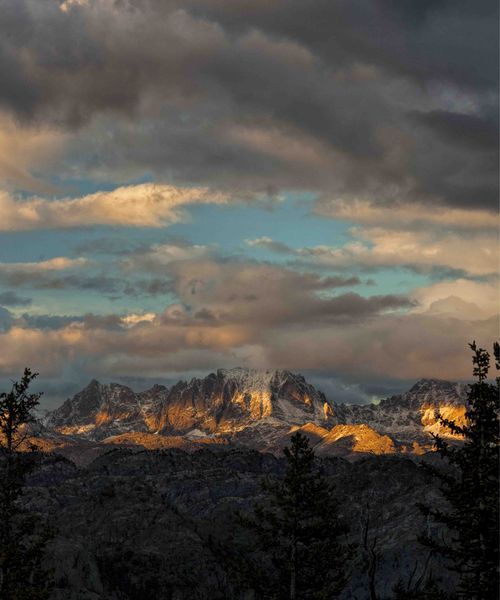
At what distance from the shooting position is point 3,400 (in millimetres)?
66000

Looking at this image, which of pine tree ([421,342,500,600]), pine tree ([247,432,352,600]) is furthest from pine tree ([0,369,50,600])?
pine tree ([421,342,500,600])

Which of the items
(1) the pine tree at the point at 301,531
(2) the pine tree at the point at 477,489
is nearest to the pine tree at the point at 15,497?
(1) the pine tree at the point at 301,531

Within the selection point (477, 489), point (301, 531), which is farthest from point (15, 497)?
point (477, 489)

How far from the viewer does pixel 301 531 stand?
7262 cm

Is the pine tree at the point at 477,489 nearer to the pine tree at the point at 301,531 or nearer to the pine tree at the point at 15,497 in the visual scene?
the pine tree at the point at 301,531

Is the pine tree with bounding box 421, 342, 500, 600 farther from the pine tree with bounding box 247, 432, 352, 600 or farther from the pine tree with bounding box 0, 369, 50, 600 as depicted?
the pine tree with bounding box 0, 369, 50, 600

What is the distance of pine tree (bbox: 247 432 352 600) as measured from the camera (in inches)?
2827

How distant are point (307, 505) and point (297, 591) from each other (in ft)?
25.7

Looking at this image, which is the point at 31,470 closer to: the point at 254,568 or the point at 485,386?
A: the point at 254,568

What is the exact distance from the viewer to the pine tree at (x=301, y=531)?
7181cm

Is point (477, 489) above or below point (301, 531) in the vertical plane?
above

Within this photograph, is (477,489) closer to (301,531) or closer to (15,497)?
(301,531)

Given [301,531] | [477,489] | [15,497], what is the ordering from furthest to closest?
[301,531] < [15,497] < [477,489]

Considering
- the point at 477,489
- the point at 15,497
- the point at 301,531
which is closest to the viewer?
the point at 477,489
